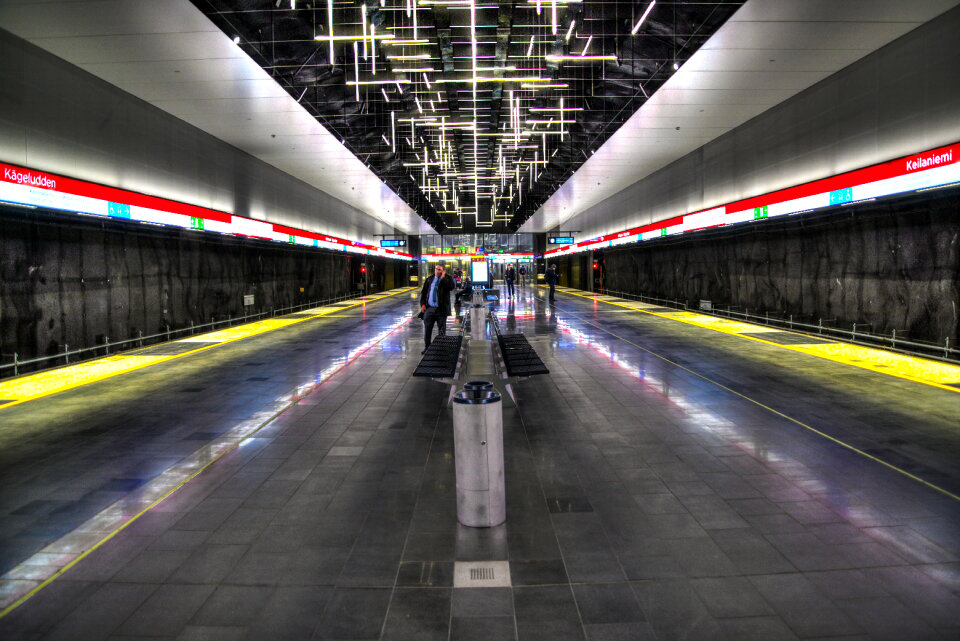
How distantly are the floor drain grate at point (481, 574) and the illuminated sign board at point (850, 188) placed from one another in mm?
9615

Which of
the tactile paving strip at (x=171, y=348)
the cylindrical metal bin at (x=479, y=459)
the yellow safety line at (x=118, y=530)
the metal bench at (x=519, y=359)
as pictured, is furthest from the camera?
the tactile paving strip at (x=171, y=348)

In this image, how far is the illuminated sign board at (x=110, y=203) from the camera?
8.98 metres

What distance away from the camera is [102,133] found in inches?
456

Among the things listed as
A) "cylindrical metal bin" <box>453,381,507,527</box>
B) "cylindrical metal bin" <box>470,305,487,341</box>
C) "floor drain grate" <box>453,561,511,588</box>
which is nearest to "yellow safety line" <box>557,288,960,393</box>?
"cylindrical metal bin" <box>470,305,487,341</box>

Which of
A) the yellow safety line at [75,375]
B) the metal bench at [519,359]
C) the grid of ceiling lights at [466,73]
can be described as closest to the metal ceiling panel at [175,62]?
the grid of ceiling lights at [466,73]

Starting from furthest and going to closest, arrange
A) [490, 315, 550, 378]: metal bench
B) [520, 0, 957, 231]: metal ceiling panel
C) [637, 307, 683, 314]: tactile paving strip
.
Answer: [637, 307, 683, 314]: tactile paving strip, [520, 0, 957, 231]: metal ceiling panel, [490, 315, 550, 378]: metal bench

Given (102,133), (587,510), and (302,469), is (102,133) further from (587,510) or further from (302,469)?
(587,510)

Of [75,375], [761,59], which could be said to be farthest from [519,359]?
[761,59]

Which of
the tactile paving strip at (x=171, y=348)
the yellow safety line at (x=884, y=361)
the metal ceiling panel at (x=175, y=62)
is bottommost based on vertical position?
the yellow safety line at (x=884, y=361)

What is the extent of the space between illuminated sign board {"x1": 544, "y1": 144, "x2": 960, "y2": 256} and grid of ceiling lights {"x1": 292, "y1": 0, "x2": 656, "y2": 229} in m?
5.17

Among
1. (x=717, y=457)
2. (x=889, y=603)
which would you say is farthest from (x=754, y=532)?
(x=717, y=457)

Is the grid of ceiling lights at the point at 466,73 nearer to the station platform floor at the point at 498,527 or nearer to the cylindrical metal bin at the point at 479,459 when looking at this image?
the station platform floor at the point at 498,527

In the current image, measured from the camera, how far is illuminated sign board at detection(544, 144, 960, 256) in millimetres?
8878

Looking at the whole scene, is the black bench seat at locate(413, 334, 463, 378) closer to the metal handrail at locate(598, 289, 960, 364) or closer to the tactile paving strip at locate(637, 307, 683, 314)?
the metal handrail at locate(598, 289, 960, 364)
